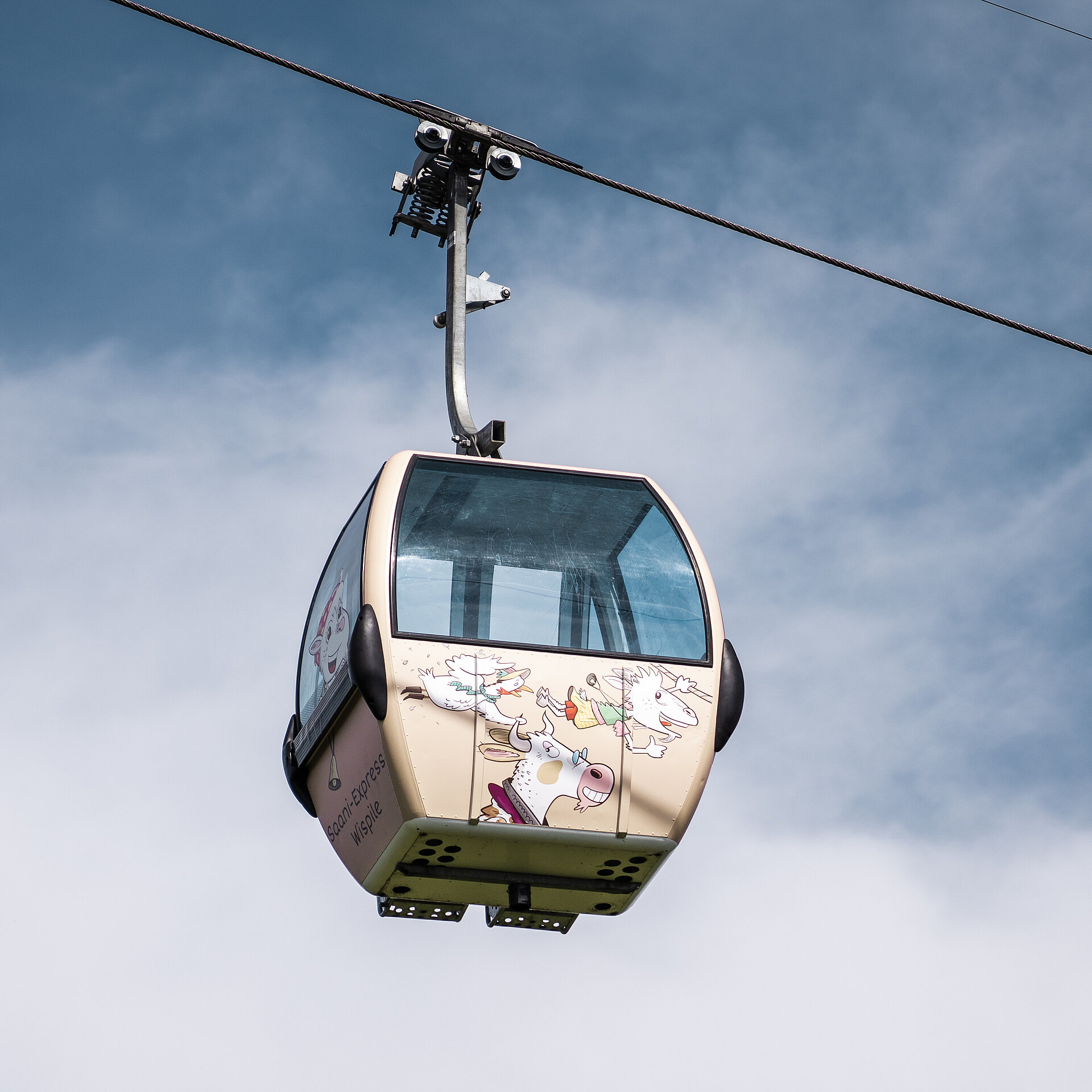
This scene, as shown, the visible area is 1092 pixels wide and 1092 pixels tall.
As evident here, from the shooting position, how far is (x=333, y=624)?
8828 mm

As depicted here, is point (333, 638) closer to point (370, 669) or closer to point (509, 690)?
point (370, 669)

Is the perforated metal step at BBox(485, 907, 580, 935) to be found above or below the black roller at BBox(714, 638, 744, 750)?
below

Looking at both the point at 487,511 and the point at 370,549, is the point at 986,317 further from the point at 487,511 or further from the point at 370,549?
the point at 370,549

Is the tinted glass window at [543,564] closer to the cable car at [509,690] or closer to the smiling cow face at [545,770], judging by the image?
the cable car at [509,690]

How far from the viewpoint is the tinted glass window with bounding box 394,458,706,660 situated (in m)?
8.42

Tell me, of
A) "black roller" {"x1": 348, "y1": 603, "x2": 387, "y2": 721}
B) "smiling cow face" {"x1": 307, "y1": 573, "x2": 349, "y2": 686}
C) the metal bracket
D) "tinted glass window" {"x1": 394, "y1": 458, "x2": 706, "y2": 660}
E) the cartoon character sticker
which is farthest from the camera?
the metal bracket

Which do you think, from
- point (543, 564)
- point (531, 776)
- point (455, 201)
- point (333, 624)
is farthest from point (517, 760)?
point (455, 201)

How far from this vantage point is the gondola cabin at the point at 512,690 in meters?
8.05

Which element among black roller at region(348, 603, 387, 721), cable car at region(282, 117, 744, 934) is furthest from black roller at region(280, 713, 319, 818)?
black roller at region(348, 603, 387, 721)

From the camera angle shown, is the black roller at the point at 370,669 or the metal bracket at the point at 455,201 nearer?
the black roller at the point at 370,669

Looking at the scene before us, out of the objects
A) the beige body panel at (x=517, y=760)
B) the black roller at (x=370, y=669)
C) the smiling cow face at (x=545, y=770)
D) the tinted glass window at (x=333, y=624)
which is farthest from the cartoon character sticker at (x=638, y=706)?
the tinted glass window at (x=333, y=624)

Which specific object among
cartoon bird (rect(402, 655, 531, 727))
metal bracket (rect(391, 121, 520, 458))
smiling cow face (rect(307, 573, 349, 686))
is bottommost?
cartoon bird (rect(402, 655, 531, 727))

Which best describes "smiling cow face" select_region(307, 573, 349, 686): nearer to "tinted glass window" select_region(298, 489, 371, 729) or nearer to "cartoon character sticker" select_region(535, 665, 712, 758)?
"tinted glass window" select_region(298, 489, 371, 729)

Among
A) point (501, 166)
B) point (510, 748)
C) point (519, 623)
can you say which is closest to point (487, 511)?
point (519, 623)
